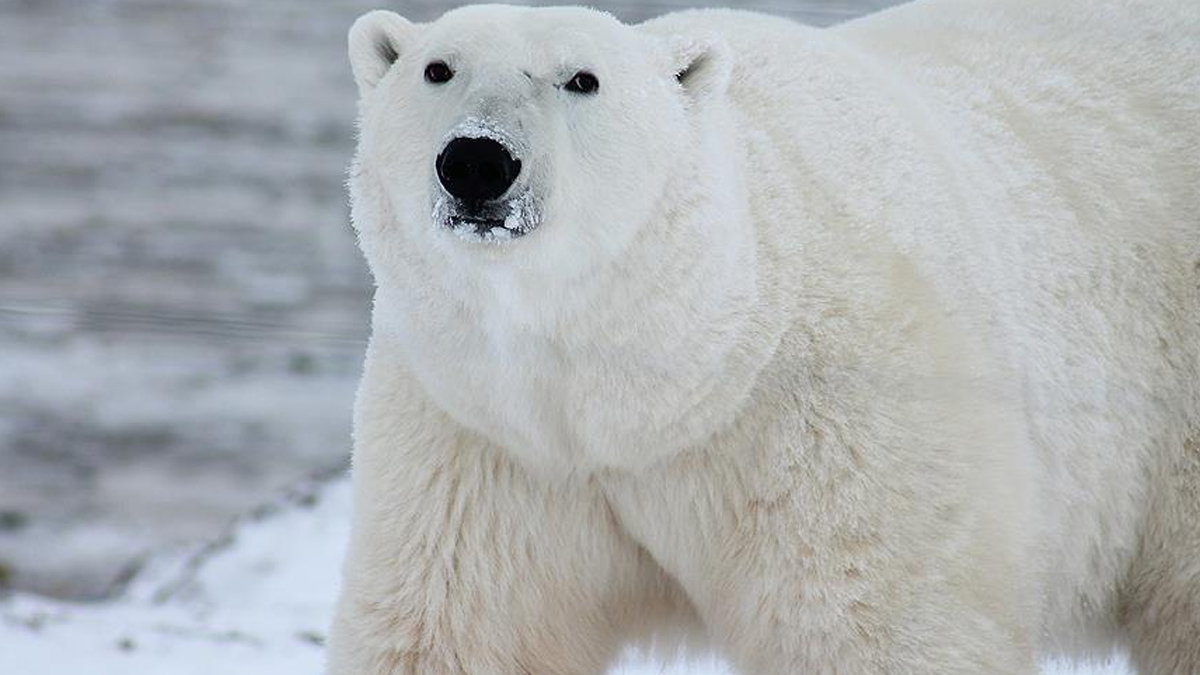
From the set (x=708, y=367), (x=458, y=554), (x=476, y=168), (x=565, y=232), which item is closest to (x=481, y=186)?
(x=476, y=168)

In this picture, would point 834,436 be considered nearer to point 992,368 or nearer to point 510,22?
point 992,368

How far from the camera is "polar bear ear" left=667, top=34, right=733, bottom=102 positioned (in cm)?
303

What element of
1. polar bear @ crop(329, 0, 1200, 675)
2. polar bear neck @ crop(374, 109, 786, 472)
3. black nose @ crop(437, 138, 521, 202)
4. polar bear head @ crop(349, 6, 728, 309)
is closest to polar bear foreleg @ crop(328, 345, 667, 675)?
polar bear @ crop(329, 0, 1200, 675)

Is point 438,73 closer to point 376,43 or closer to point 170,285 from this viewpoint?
point 376,43

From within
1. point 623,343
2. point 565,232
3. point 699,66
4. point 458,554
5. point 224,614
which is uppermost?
point 699,66

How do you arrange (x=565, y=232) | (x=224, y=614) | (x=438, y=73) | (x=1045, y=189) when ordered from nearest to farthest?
(x=565, y=232) < (x=438, y=73) < (x=1045, y=189) < (x=224, y=614)

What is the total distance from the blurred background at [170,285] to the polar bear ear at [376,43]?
387cm

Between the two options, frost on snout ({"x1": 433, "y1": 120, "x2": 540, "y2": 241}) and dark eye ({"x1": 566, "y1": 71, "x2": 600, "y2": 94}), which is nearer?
frost on snout ({"x1": 433, "y1": 120, "x2": 540, "y2": 241})

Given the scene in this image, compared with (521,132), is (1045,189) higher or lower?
lower

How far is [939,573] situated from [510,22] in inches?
44.1

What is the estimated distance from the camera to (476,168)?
104 inches

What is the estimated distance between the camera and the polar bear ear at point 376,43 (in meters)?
3.04

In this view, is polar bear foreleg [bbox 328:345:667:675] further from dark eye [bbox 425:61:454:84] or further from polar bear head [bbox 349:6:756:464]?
dark eye [bbox 425:61:454:84]

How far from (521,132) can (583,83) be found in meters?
0.21
